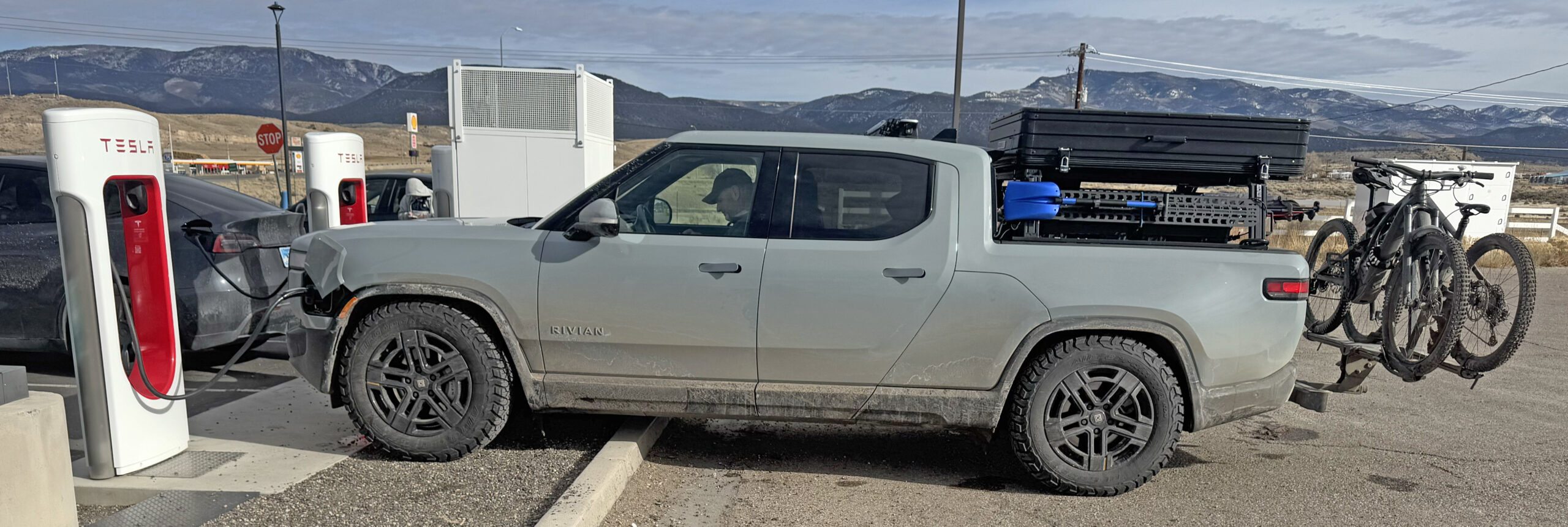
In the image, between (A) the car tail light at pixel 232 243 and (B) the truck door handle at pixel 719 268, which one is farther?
(A) the car tail light at pixel 232 243

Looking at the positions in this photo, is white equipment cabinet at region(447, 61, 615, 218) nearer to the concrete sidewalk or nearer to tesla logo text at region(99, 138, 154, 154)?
the concrete sidewalk

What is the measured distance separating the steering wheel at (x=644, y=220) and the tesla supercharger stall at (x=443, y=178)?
5.59m

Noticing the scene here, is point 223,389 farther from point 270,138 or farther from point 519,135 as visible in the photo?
point 270,138

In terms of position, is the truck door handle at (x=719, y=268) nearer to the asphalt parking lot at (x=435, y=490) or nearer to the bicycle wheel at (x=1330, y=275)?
the asphalt parking lot at (x=435, y=490)

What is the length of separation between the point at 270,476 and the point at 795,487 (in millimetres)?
2383

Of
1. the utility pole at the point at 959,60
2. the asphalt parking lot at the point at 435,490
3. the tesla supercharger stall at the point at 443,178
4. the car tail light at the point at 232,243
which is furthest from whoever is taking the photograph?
the utility pole at the point at 959,60

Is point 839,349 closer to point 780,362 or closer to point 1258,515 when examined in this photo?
point 780,362

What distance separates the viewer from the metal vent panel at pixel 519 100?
9.27 metres

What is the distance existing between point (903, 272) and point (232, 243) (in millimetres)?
4474

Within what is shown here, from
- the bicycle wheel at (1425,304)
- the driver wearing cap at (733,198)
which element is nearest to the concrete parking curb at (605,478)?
the driver wearing cap at (733,198)

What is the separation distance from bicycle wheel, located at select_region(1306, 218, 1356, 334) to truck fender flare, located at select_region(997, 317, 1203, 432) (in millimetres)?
2234

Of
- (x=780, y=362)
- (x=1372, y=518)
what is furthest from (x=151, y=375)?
(x=1372, y=518)

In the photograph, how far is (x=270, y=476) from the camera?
4.16 metres

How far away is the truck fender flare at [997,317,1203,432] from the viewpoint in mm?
4148
